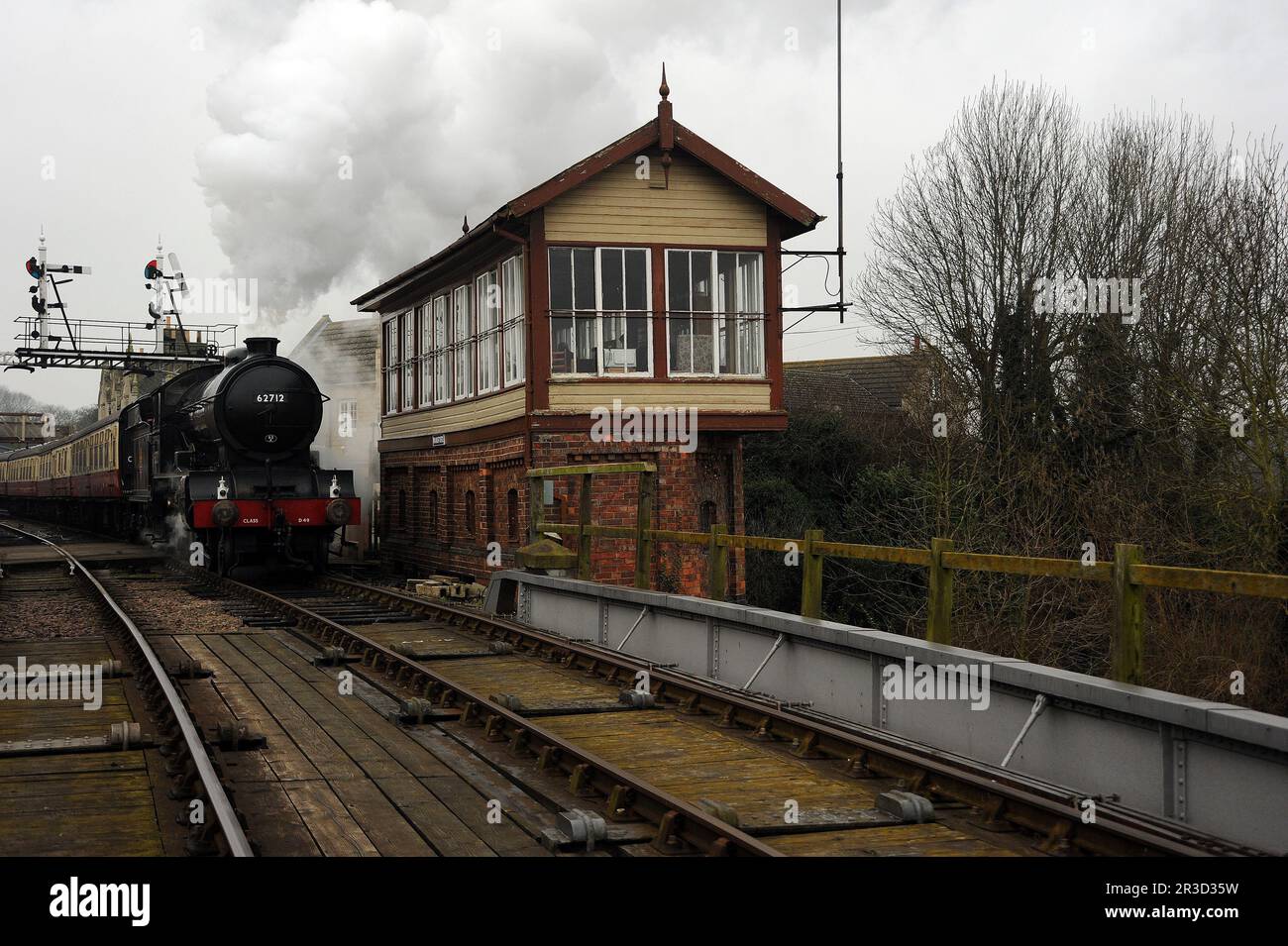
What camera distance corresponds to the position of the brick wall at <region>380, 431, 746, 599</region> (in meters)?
17.2

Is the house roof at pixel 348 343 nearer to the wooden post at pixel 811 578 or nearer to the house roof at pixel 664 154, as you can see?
the house roof at pixel 664 154

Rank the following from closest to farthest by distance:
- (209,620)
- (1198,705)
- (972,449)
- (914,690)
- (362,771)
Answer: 1. (1198,705)
2. (362,771)
3. (914,690)
4. (209,620)
5. (972,449)

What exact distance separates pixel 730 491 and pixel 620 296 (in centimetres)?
331

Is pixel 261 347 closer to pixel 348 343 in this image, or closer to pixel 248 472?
pixel 248 472

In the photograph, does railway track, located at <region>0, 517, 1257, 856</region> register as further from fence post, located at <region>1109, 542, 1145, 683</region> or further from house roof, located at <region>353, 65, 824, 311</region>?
house roof, located at <region>353, 65, 824, 311</region>

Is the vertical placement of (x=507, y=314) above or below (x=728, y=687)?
above

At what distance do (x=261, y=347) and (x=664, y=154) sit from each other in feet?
23.2

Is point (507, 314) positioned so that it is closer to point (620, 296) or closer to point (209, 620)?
point (620, 296)

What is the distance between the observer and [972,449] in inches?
859

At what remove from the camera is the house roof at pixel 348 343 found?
37.2m

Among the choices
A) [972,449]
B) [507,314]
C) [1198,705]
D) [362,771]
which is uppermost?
[507,314]

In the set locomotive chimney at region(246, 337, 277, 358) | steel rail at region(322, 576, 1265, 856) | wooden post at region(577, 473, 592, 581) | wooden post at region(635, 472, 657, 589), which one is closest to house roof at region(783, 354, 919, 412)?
locomotive chimney at region(246, 337, 277, 358)

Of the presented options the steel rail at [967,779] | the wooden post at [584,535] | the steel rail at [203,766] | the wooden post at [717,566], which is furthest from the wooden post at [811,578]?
the wooden post at [584,535]
